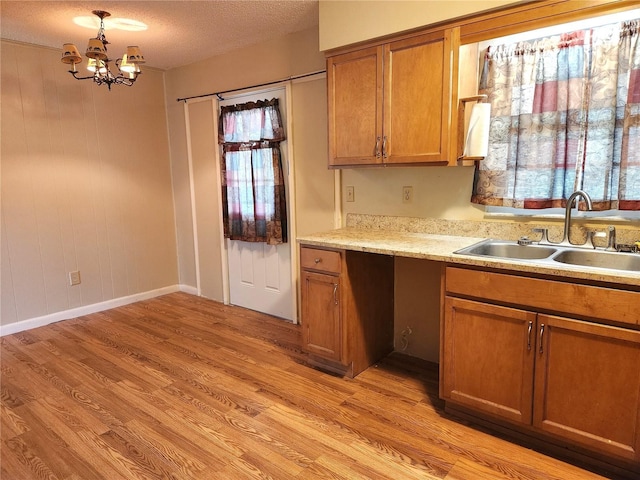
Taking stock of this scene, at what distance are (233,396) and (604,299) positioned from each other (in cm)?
197

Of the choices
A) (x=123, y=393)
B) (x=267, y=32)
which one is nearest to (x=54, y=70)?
(x=267, y=32)

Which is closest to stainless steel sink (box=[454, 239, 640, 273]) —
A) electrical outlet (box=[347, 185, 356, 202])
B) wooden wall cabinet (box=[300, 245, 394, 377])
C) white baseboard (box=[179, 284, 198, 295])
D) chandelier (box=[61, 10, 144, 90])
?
wooden wall cabinet (box=[300, 245, 394, 377])

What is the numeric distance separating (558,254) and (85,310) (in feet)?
13.1

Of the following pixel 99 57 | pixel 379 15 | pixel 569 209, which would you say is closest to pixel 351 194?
pixel 379 15

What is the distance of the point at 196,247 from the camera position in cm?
455

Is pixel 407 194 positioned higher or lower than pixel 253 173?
lower

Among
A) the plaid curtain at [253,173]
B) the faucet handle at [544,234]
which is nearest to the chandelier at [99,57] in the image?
the plaid curtain at [253,173]

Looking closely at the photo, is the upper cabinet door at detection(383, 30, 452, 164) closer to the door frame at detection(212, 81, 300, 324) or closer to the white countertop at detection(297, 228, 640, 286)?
the white countertop at detection(297, 228, 640, 286)

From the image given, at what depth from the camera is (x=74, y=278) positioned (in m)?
3.94

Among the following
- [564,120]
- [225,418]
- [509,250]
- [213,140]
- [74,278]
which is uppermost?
[213,140]

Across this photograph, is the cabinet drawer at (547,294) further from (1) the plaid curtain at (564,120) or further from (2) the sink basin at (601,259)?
(1) the plaid curtain at (564,120)

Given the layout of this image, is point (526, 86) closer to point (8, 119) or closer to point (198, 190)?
point (198, 190)

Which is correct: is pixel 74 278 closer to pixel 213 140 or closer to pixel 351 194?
pixel 213 140

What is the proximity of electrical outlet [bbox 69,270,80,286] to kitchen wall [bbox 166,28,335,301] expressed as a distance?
3.53 feet
